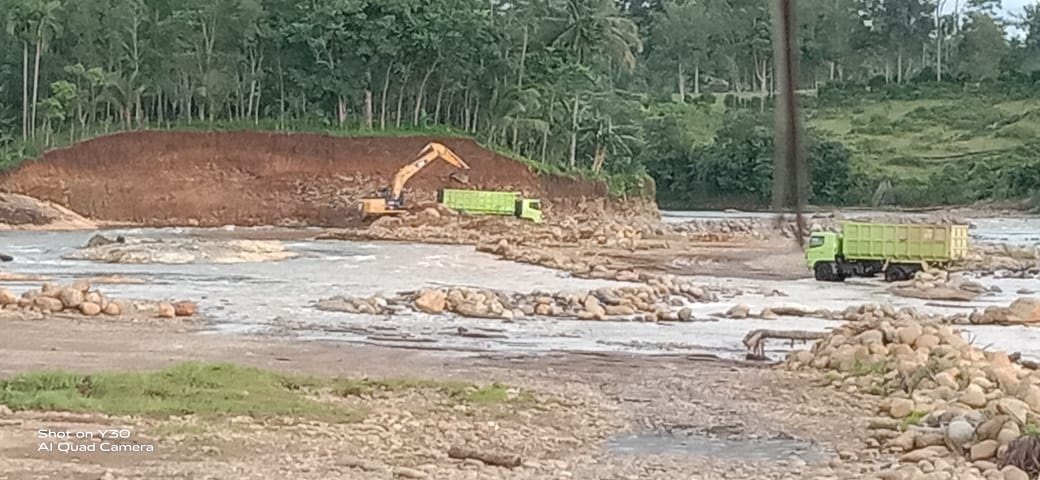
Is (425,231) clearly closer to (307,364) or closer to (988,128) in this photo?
(307,364)

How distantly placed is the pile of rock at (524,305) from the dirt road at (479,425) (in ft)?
19.8

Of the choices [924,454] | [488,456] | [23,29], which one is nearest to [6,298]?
[488,456]

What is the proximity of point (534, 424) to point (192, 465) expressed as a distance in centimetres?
378

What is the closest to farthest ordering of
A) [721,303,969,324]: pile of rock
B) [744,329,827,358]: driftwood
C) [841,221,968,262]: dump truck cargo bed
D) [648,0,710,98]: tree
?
[648,0,710,98]: tree, [744,329,827,358]: driftwood, [721,303,969,324]: pile of rock, [841,221,968,262]: dump truck cargo bed

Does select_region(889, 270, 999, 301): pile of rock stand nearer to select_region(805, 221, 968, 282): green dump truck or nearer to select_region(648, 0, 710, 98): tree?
select_region(805, 221, 968, 282): green dump truck

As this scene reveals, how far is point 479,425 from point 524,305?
557 inches

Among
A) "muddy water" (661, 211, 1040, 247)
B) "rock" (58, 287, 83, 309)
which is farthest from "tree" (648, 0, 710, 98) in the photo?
"muddy water" (661, 211, 1040, 247)

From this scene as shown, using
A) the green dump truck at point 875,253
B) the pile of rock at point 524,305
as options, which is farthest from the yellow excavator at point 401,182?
the pile of rock at point 524,305

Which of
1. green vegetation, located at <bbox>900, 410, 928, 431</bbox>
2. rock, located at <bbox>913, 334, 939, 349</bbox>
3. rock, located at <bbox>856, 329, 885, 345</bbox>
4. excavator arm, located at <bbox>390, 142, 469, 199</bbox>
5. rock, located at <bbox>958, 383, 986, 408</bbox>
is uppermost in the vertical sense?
excavator arm, located at <bbox>390, 142, 469, 199</bbox>

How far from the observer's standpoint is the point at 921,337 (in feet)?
60.8

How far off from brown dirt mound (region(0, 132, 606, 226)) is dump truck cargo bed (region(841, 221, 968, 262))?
1196 inches

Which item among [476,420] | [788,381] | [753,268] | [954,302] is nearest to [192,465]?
[476,420]

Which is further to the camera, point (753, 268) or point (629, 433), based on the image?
point (753, 268)

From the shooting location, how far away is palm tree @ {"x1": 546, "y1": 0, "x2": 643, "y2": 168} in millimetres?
63594
